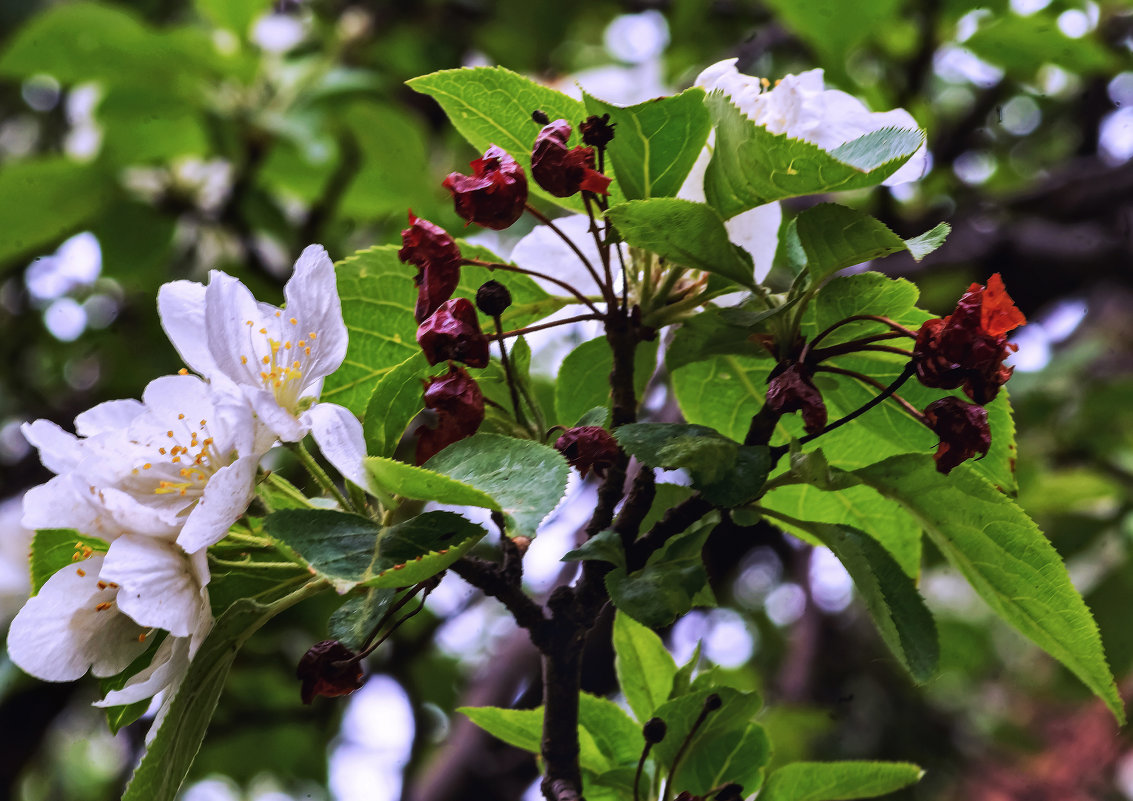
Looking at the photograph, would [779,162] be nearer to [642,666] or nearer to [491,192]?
[491,192]

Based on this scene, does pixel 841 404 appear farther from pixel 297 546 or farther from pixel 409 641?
pixel 409 641

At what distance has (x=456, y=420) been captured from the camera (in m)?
0.62

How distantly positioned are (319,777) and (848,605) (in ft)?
4.92

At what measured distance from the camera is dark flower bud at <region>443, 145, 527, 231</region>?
66cm

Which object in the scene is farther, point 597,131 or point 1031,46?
point 1031,46

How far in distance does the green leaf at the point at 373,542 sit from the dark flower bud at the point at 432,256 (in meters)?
0.15

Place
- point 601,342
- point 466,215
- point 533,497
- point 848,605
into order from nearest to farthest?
point 533,497 < point 466,215 < point 601,342 < point 848,605

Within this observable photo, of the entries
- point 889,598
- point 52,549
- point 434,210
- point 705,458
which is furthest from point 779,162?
point 434,210

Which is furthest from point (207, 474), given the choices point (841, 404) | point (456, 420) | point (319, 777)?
point (319, 777)

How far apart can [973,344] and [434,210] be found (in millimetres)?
1340

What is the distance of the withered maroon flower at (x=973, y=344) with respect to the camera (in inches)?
23.7

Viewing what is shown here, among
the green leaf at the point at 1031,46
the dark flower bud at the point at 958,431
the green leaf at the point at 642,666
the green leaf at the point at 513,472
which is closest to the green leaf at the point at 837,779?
the green leaf at the point at 642,666

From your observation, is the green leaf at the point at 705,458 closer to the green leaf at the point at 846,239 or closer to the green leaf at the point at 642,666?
the green leaf at the point at 846,239

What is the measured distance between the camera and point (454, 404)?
619 millimetres
